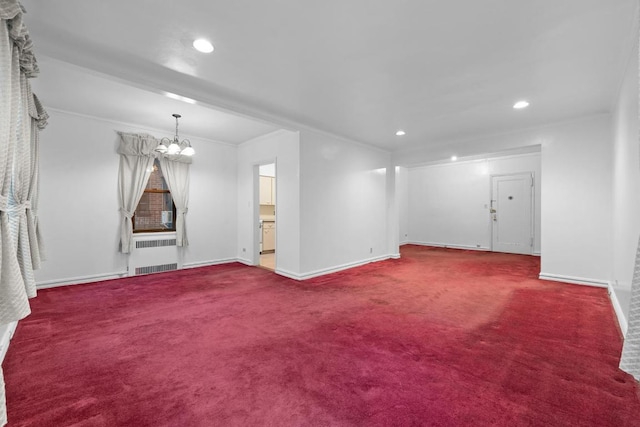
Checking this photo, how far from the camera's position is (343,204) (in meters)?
5.55

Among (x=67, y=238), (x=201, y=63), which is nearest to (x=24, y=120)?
(x=201, y=63)

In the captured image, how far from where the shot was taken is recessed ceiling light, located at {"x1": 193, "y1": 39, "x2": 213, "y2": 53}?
2377 mm

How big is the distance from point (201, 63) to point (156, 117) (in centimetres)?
237

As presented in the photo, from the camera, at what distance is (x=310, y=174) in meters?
4.92

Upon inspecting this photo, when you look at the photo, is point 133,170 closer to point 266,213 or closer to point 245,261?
point 245,261

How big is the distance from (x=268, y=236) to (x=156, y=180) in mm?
3107

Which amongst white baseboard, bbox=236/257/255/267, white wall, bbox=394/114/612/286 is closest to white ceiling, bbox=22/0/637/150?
white wall, bbox=394/114/612/286

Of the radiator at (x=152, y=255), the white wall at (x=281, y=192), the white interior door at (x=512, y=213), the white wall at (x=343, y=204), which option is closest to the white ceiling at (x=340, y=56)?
the white wall at (x=281, y=192)

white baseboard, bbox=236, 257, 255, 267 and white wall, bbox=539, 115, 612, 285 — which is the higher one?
white wall, bbox=539, 115, 612, 285

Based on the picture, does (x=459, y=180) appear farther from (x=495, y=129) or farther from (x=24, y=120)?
(x=24, y=120)


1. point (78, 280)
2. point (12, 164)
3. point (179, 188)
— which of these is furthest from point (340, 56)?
point (78, 280)

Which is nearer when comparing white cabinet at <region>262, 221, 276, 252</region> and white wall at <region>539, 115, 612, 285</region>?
white wall at <region>539, 115, 612, 285</region>

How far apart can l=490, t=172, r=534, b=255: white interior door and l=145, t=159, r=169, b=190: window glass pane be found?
328 inches

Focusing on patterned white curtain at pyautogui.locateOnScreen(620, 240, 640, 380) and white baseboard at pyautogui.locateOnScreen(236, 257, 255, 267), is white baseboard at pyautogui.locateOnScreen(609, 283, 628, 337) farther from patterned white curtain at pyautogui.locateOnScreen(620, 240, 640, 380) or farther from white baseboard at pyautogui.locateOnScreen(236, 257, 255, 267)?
white baseboard at pyautogui.locateOnScreen(236, 257, 255, 267)
